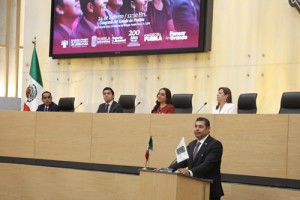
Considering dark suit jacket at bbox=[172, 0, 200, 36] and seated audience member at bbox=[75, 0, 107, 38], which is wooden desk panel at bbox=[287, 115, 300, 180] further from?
seated audience member at bbox=[75, 0, 107, 38]

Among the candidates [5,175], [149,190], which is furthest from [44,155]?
[149,190]

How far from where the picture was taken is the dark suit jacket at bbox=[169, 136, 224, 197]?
3.25m

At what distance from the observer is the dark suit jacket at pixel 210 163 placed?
3246 mm

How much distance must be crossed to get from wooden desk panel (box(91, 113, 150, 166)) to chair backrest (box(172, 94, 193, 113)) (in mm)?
1306

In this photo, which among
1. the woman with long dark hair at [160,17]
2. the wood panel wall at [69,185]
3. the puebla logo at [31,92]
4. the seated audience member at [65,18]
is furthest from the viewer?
the seated audience member at [65,18]

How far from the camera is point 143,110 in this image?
280 inches

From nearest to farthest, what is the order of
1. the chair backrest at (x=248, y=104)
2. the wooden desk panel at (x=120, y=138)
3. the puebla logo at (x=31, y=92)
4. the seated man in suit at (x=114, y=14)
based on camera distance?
the wooden desk panel at (x=120, y=138) → the chair backrest at (x=248, y=104) → the puebla logo at (x=31, y=92) → the seated man in suit at (x=114, y=14)

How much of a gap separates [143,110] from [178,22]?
1.68 meters

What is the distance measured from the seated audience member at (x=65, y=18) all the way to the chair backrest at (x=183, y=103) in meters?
2.80

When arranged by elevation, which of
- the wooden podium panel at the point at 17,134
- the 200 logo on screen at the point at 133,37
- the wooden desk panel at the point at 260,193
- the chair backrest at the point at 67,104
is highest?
the 200 logo on screen at the point at 133,37

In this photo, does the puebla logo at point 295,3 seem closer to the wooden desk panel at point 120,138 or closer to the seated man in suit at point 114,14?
the seated man in suit at point 114,14

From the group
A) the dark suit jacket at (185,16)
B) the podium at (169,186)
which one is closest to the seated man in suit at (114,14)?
the dark suit jacket at (185,16)

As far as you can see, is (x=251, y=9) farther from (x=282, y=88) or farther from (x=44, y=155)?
(x=44, y=155)

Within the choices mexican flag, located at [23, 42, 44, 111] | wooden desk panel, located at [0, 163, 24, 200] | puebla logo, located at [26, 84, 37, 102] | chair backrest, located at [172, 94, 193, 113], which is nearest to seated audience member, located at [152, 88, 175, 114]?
chair backrest, located at [172, 94, 193, 113]
